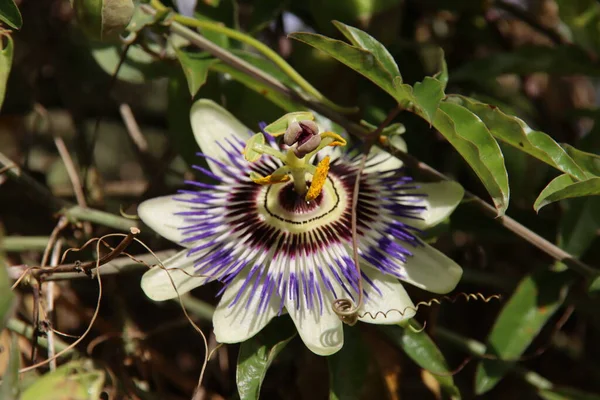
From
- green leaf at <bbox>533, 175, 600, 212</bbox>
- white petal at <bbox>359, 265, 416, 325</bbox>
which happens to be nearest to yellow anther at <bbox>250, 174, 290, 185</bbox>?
white petal at <bbox>359, 265, 416, 325</bbox>

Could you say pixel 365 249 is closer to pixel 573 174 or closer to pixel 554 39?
pixel 573 174

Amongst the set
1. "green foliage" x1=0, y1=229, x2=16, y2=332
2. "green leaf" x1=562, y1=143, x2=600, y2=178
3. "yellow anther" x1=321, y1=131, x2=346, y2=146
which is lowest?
"yellow anther" x1=321, y1=131, x2=346, y2=146

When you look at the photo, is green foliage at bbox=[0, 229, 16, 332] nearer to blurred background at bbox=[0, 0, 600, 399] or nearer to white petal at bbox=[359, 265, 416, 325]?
blurred background at bbox=[0, 0, 600, 399]

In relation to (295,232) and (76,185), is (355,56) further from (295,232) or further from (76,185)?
(76,185)

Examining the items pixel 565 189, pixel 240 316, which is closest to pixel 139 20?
pixel 240 316

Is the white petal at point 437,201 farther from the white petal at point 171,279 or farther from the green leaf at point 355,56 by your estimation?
the white petal at point 171,279

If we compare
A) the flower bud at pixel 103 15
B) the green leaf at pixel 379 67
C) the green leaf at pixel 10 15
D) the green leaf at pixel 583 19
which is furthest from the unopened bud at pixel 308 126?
the green leaf at pixel 583 19
